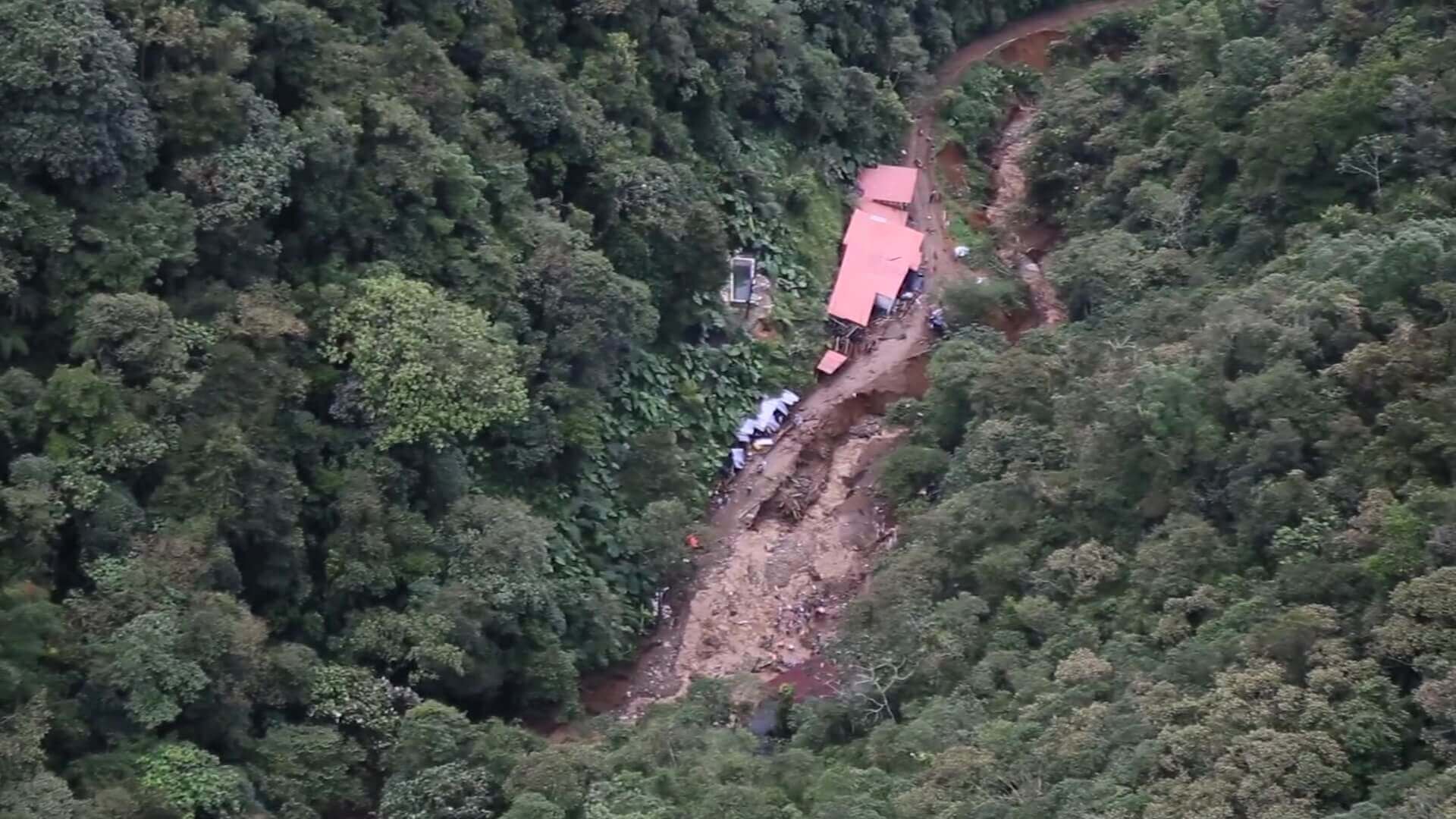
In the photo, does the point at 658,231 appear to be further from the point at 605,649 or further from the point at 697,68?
the point at 605,649

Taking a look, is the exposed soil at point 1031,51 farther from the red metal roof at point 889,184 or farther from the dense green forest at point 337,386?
the dense green forest at point 337,386

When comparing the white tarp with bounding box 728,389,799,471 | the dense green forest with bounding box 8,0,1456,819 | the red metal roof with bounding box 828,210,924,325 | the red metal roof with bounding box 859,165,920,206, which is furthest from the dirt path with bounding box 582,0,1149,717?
the red metal roof with bounding box 859,165,920,206

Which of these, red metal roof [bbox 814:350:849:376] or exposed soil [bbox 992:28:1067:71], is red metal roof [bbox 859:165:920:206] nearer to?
red metal roof [bbox 814:350:849:376]

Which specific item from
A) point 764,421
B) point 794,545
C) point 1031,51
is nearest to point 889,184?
point 1031,51

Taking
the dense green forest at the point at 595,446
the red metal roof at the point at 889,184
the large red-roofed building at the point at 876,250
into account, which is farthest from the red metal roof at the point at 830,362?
the red metal roof at the point at 889,184

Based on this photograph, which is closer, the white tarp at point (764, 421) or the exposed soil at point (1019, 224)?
the white tarp at point (764, 421)

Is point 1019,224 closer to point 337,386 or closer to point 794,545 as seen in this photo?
point 794,545
